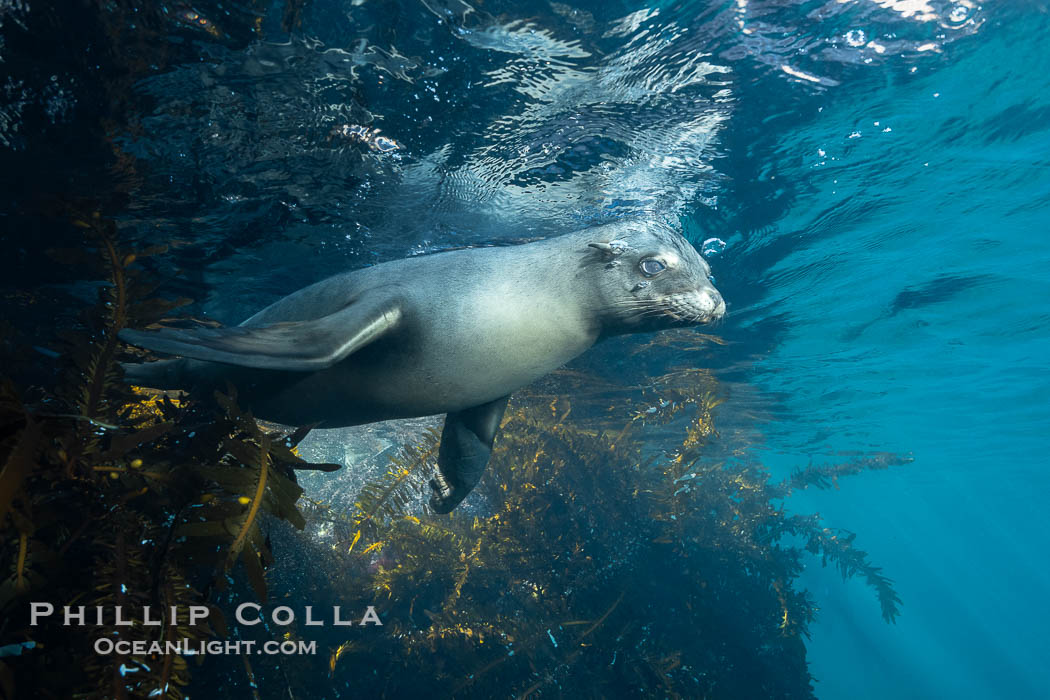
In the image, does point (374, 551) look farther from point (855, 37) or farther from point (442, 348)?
point (855, 37)

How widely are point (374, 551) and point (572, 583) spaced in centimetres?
285

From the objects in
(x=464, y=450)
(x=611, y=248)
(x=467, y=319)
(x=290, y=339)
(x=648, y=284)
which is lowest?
(x=464, y=450)

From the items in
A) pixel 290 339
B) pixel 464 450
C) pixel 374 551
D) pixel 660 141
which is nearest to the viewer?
pixel 290 339

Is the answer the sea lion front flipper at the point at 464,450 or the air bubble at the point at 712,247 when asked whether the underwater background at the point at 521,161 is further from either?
the sea lion front flipper at the point at 464,450

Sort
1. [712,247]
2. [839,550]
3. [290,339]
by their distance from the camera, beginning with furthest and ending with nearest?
[839,550] < [712,247] < [290,339]

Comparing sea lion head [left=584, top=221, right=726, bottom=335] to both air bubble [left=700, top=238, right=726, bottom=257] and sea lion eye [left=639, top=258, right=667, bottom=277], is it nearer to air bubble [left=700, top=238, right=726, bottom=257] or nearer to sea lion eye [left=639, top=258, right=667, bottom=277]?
sea lion eye [left=639, top=258, right=667, bottom=277]

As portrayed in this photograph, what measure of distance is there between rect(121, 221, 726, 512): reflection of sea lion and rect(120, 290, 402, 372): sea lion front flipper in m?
0.02

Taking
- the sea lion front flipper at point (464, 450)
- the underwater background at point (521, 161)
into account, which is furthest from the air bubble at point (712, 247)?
the sea lion front flipper at point (464, 450)

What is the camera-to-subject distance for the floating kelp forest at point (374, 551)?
5.94 ft

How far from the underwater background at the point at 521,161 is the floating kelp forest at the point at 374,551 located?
0.09 m

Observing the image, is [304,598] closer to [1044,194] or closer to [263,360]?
[263,360]

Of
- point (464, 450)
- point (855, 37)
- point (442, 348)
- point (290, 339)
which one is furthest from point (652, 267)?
point (855, 37)

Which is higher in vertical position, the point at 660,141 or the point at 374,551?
the point at 660,141

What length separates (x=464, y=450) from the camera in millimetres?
3744
